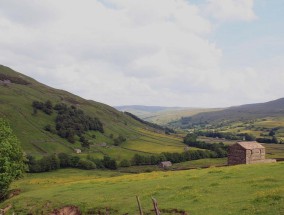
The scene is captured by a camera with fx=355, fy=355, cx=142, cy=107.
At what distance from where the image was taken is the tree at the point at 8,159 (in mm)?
53500

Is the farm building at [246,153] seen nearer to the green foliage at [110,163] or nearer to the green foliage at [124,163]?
the green foliage at [110,163]

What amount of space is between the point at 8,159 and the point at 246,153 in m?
59.7

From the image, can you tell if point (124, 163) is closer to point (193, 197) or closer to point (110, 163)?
point (110, 163)

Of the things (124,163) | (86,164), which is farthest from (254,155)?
(124,163)

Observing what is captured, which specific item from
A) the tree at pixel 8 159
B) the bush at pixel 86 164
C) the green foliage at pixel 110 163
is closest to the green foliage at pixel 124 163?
the green foliage at pixel 110 163

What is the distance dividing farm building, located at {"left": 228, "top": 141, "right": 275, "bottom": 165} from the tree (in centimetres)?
5565

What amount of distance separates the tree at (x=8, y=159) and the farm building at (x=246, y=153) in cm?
5565

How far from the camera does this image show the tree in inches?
2106

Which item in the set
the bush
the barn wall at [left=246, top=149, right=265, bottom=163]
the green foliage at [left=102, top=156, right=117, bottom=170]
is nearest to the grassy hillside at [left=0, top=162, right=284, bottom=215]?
the barn wall at [left=246, top=149, right=265, bottom=163]

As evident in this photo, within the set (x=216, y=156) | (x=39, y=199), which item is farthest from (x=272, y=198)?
(x=216, y=156)

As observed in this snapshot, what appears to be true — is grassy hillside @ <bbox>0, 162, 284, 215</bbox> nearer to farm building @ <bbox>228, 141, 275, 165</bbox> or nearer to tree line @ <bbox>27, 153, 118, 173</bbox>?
farm building @ <bbox>228, 141, 275, 165</bbox>

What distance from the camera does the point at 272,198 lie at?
2888 centimetres

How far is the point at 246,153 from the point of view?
9100 centimetres

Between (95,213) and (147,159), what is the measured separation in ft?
465
